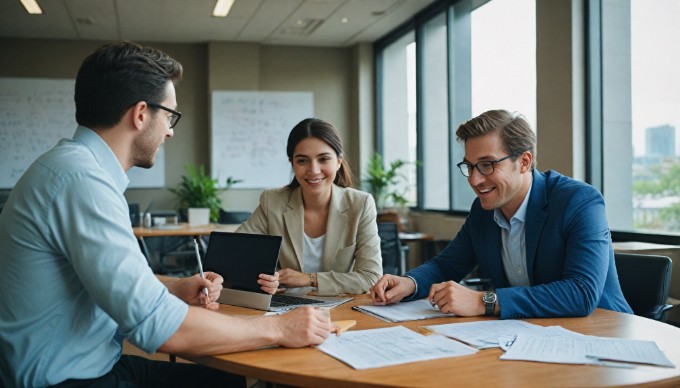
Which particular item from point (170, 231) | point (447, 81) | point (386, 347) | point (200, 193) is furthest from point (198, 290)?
point (200, 193)

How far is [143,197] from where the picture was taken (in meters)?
8.92

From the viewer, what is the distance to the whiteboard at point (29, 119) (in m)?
8.34

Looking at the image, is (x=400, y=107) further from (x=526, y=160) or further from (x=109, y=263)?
(x=109, y=263)

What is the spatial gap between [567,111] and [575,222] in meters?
3.25

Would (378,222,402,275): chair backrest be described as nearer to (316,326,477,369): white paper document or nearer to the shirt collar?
(316,326,477,369): white paper document

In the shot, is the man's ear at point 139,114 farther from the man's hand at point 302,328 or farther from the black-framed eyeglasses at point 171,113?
the man's hand at point 302,328

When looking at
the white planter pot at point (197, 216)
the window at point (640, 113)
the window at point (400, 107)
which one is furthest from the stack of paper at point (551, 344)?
the window at point (400, 107)

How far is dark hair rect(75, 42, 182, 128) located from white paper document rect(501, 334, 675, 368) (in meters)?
A: 1.08

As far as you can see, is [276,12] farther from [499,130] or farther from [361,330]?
[361,330]

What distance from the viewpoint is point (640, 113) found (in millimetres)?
4574

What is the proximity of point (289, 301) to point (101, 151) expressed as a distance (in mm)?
854

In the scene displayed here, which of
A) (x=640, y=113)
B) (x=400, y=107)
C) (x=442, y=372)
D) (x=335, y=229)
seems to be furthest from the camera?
(x=400, y=107)

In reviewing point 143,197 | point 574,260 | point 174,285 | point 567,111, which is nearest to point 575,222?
point 574,260

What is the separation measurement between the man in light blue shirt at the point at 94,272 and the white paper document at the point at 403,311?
13.2 inches
